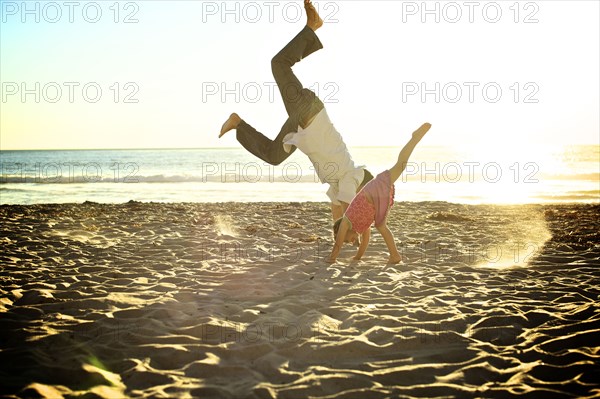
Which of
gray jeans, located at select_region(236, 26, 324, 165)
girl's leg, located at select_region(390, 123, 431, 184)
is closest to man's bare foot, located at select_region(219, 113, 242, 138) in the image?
gray jeans, located at select_region(236, 26, 324, 165)

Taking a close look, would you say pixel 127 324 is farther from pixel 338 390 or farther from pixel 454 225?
pixel 454 225

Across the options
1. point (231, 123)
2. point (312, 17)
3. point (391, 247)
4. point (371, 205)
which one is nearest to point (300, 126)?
point (231, 123)

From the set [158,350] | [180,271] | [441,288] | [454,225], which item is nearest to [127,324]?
[158,350]

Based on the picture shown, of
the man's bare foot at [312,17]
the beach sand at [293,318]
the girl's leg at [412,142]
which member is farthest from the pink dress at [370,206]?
the man's bare foot at [312,17]

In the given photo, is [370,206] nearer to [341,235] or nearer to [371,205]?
[371,205]

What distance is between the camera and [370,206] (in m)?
5.43

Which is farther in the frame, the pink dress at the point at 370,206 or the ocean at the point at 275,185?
the ocean at the point at 275,185

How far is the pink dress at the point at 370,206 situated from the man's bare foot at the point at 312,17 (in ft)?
6.25

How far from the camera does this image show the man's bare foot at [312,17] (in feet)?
15.2

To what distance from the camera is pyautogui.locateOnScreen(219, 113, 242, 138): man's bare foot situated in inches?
200

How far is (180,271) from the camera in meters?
5.32

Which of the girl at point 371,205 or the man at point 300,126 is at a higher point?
the man at point 300,126

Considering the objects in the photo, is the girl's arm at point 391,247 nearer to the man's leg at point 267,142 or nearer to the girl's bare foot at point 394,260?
the girl's bare foot at point 394,260

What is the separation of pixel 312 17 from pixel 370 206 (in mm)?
2197
